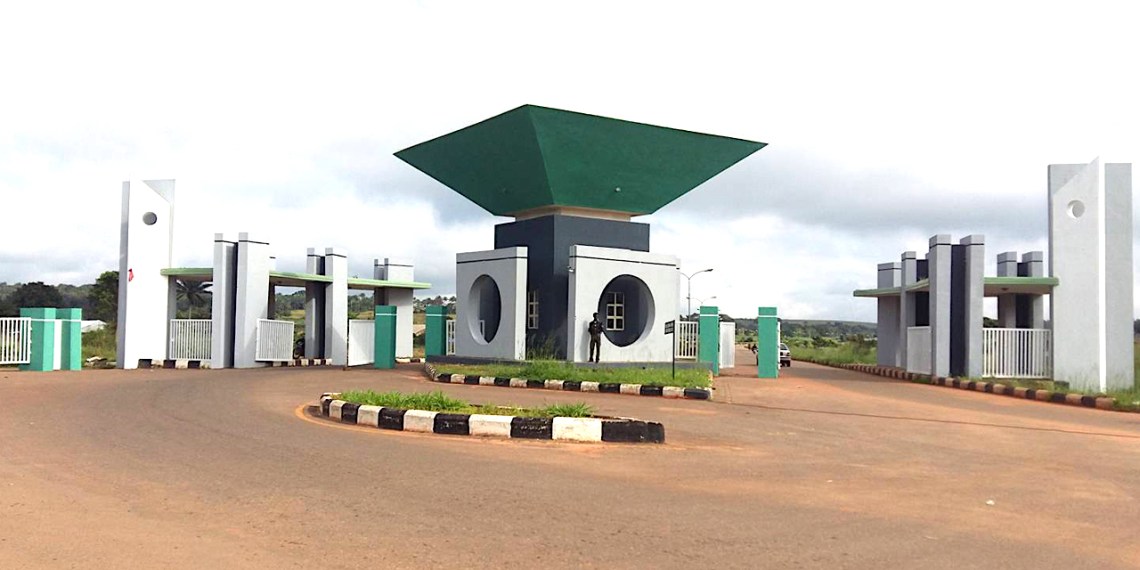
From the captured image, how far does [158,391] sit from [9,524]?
12.1 meters

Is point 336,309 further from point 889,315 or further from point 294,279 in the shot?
point 889,315

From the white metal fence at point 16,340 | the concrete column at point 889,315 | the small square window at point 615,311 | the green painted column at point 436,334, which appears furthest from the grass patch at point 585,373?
the concrete column at point 889,315

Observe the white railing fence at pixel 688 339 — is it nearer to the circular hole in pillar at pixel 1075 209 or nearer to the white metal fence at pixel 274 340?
the circular hole in pillar at pixel 1075 209

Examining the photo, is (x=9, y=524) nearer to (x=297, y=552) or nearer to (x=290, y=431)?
(x=297, y=552)

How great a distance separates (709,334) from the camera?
1049 inches

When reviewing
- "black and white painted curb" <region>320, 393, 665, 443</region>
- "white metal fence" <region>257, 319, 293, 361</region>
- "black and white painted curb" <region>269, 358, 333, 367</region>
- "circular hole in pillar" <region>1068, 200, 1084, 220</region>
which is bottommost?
"black and white painted curb" <region>269, 358, 333, 367</region>

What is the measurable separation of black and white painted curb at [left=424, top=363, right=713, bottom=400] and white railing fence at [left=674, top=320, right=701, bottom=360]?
8029 mm

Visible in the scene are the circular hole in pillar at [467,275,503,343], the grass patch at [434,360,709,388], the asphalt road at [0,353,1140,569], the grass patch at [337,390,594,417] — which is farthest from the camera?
the circular hole in pillar at [467,275,503,343]

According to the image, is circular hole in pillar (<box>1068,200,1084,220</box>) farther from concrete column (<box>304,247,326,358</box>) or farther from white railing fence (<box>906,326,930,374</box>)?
concrete column (<box>304,247,326,358</box>)

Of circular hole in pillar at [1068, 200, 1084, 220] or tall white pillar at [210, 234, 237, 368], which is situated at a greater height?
circular hole in pillar at [1068, 200, 1084, 220]

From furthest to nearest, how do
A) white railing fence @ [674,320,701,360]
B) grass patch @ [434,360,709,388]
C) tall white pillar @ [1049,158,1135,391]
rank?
white railing fence @ [674,320,701,360] < tall white pillar @ [1049,158,1135,391] < grass patch @ [434,360,709,388]

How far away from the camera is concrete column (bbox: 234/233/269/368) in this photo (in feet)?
92.3

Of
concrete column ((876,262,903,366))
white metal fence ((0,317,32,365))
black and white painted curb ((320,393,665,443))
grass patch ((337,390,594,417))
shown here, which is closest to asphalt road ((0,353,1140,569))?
black and white painted curb ((320,393,665,443))

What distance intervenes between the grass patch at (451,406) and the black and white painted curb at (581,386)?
5.80 meters
